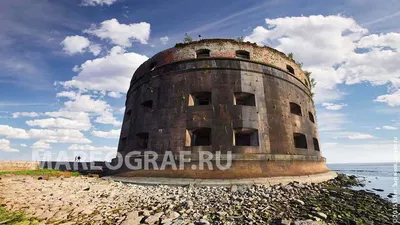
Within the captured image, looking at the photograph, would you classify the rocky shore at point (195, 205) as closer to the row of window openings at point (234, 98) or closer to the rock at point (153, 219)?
the rock at point (153, 219)

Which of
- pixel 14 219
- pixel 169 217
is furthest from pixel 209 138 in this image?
pixel 14 219

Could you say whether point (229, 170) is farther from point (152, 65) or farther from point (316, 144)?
point (316, 144)

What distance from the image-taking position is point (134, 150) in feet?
38.7

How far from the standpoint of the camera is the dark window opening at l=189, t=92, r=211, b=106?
1121cm

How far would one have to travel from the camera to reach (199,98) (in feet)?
39.0

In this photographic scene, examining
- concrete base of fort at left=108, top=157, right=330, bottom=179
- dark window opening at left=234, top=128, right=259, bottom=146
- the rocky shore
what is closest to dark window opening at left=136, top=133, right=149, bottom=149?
concrete base of fort at left=108, top=157, right=330, bottom=179

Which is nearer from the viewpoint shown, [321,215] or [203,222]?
[203,222]

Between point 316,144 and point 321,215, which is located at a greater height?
point 316,144

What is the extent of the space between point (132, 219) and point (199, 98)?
748cm

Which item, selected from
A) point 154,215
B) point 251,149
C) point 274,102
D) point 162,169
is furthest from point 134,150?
point 274,102

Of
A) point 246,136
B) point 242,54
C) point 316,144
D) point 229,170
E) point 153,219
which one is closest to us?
point 153,219

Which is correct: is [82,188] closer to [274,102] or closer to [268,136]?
[268,136]

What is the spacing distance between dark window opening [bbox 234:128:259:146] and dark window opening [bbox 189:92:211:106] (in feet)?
7.11

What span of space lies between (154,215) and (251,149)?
18.7ft
